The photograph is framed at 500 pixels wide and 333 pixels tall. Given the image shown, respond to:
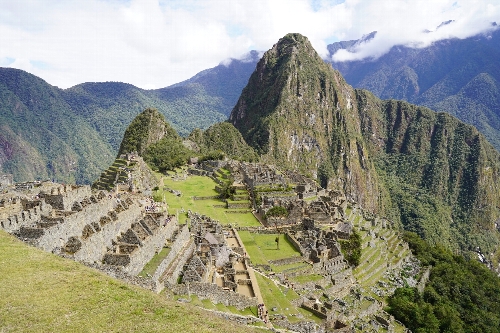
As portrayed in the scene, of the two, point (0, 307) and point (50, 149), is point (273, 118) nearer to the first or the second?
point (50, 149)

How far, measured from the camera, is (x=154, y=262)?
2498cm

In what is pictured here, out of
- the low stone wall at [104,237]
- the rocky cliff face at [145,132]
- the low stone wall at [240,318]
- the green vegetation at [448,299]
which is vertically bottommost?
the green vegetation at [448,299]

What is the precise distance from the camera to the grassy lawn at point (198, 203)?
48938mm

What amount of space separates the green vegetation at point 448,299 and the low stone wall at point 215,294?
2447 cm

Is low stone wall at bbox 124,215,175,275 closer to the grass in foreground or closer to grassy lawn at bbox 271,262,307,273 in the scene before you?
the grass in foreground

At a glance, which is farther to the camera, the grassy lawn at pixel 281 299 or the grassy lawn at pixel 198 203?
the grassy lawn at pixel 198 203

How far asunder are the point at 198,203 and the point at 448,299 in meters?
37.7

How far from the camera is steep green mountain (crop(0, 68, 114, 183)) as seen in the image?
5123 inches

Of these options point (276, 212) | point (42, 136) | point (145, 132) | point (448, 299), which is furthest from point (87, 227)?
point (42, 136)

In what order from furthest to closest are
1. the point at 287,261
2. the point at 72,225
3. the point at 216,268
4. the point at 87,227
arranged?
the point at 287,261
the point at 216,268
the point at 87,227
the point at 72,225

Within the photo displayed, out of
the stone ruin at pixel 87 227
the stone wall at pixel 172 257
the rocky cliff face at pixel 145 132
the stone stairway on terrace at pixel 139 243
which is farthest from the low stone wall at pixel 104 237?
the rocky cliff face at pixel 145 132

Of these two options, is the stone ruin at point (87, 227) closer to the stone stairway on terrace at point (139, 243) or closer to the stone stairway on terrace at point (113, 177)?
the stone stairway on terrace at point (139, 243)

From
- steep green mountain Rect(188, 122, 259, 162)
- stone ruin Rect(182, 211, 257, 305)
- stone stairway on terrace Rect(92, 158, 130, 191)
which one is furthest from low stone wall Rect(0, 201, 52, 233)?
steep green mountain Rect(188, 122, 259, 162)

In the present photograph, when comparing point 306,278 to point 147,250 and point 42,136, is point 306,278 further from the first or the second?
point 42,136
